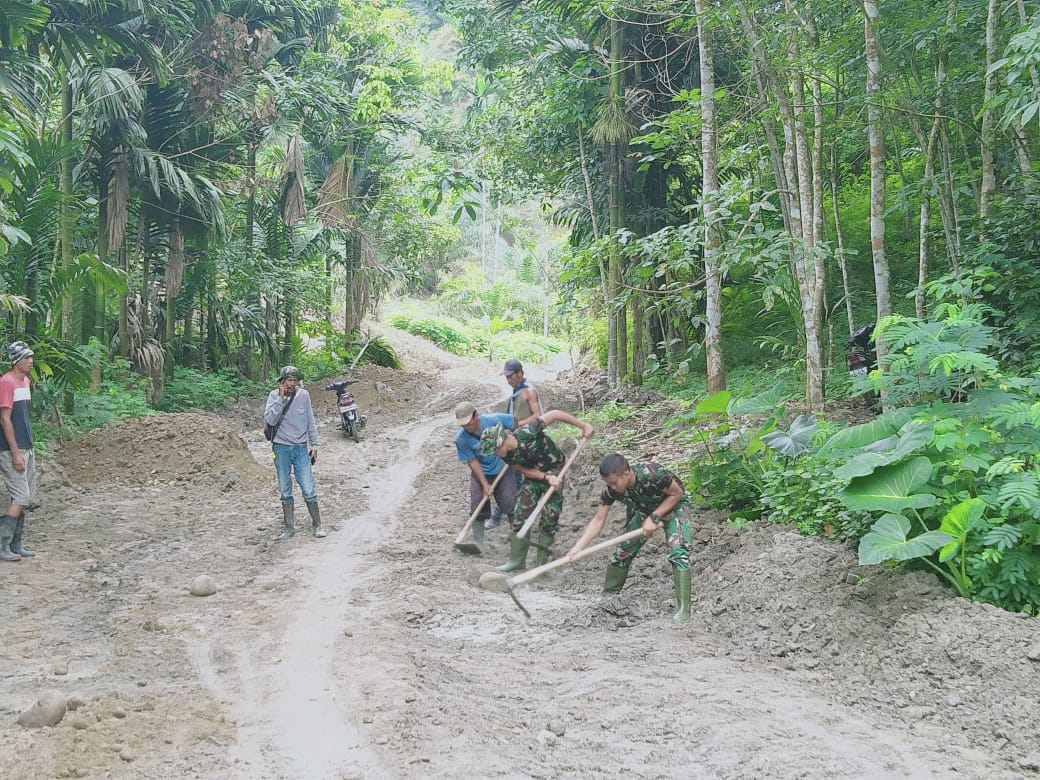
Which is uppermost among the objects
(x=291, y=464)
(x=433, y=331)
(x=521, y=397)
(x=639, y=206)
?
(x=433, y=331)

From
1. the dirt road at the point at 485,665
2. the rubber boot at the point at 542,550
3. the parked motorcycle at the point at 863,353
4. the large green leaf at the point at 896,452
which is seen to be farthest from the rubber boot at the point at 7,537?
the parked motorcycle at the point at 863,353

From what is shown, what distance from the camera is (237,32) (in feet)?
55.0

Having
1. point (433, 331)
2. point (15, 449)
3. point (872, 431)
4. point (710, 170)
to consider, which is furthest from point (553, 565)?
point (433, 331)

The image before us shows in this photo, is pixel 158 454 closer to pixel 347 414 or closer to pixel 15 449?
pixel 15 449

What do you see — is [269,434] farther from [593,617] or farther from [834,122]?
[834,122]

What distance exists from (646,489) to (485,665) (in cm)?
179

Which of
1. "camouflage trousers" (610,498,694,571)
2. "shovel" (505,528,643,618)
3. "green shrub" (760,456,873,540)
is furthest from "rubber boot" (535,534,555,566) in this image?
"green shrub" (760,456,873,540)

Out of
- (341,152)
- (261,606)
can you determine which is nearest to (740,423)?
(261,606)

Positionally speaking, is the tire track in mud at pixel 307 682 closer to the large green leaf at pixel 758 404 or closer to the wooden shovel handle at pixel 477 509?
the wooden shovel handle at pixel 477 509

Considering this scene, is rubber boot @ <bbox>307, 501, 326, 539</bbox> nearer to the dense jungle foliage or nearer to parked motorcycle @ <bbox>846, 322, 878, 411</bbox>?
the dense jungle foliage

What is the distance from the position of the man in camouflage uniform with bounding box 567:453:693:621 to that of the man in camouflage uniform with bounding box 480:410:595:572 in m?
0.86

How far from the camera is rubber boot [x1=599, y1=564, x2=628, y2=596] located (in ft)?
21.0

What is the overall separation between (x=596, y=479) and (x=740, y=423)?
1.94m

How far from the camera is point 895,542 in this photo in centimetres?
496
